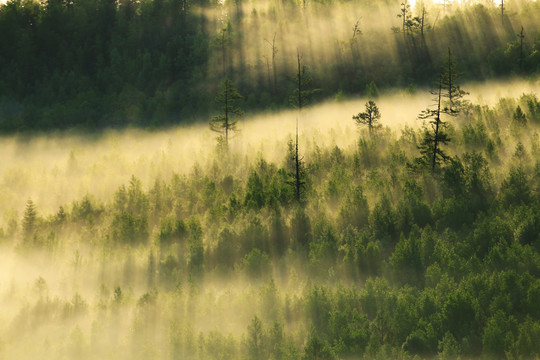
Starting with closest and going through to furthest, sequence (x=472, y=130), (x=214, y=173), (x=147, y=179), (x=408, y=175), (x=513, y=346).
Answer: (x=513, y=346) < (x=408, y=175) < (x=472, y=130) < (x=214, y=173) < (x=147, y=179)

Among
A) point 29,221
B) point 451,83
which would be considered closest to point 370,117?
point 451,83

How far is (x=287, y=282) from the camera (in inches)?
1242

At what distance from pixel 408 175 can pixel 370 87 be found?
26450 mm

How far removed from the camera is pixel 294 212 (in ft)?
122

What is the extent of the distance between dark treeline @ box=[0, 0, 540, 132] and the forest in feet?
1.67

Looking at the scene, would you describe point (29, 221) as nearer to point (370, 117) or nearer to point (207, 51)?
point (370, 117)

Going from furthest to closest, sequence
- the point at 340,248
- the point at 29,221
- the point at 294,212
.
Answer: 1. the point at 29,221
2. the point at 294,212
3. the point at 340,248

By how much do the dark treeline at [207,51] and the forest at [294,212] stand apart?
1.67 feet

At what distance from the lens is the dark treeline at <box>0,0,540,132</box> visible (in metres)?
71.8

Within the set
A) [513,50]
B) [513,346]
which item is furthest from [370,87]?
[513,346]

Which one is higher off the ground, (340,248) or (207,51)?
(207,51)

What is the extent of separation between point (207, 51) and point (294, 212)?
53035mm

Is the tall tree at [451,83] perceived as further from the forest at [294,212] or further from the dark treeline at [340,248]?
the dark treeline at [340,248]

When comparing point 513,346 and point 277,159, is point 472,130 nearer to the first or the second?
point 277,159
